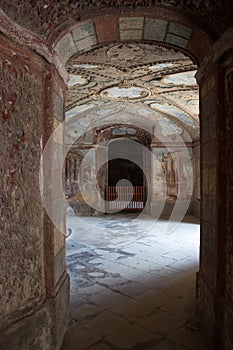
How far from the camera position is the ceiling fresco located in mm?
5449

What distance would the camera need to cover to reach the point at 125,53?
5.34m

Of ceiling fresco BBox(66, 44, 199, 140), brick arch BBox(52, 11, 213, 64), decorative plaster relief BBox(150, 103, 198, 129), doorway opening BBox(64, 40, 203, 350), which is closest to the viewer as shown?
brick arch BBox(52, 11, 213, 64)

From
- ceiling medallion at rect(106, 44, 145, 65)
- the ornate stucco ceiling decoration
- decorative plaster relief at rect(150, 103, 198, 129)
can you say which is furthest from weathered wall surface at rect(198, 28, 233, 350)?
decorative plaster relief at rect(150, 103, 198, 129)

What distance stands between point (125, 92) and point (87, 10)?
209 inches

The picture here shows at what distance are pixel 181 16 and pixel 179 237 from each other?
6.49 metres

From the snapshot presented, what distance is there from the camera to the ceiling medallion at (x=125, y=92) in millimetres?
8008

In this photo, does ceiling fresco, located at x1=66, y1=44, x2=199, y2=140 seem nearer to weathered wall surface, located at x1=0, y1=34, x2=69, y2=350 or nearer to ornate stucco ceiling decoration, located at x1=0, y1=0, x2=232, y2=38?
ornate stucco ceiling decoration, located at x1=0, y1=0, x2=232, y2=38

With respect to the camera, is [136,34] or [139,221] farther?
[139,221]

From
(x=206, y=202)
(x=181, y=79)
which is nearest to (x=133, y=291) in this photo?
(x=206, y=202)

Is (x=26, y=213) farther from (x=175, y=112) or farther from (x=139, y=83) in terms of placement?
(x=175, y=112)

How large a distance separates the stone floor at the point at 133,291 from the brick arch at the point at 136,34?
11.0 ft

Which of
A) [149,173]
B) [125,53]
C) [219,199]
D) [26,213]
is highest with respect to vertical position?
[125,53]

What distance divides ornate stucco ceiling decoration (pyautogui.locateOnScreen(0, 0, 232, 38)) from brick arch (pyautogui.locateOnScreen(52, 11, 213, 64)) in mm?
89

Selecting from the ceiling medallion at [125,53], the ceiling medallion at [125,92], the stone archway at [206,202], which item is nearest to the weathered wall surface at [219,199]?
the stone archway at [206,202]
